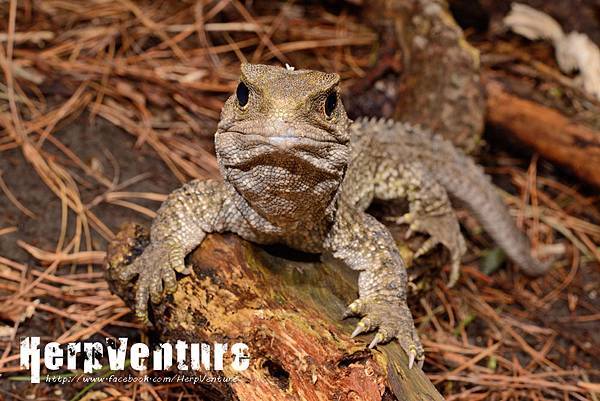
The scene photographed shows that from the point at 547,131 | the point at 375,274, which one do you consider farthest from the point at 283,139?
the point at 547,131

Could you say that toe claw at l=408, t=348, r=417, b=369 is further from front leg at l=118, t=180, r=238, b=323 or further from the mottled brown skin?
front leg at l=118, t=180, r=238, b=323

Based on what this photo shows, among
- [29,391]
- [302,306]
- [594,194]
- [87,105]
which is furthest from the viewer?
[594,194]

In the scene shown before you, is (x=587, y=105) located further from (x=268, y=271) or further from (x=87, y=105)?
(x=87, y=105)

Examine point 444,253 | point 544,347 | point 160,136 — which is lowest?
point 544,347

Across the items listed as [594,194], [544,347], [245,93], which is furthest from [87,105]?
[594,194]

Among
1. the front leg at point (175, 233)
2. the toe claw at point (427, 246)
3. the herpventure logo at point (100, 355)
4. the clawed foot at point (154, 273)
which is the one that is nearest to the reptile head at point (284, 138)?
the front leg at point (175, 233)

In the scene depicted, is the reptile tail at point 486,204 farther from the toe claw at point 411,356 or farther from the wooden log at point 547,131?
the toe claw at point 411,356
